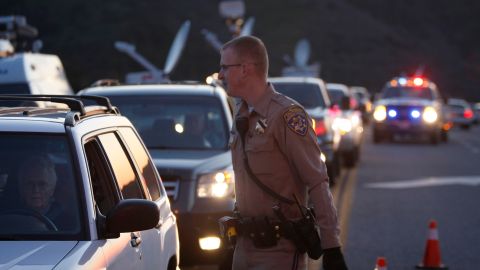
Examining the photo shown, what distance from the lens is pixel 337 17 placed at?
396ft

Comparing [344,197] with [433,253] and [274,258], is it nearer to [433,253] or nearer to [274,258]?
[433,253]

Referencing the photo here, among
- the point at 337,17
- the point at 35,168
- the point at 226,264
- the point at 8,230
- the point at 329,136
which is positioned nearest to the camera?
the point at 8,230

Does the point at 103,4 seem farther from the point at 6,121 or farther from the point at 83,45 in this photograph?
the point at 6,121

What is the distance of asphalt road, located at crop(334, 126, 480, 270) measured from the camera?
11961 millimetres

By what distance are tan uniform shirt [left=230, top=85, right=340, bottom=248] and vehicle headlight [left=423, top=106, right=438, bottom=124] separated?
3039 centimetres

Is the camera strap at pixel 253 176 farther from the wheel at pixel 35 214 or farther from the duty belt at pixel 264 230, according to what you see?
the wheel at pixel 35 214

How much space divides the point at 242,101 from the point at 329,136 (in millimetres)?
13333

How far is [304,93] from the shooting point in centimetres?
2036

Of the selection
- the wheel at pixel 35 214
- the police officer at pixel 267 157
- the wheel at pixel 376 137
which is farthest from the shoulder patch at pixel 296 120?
the wheel at pixel 376 137

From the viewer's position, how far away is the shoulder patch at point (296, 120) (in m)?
5.60

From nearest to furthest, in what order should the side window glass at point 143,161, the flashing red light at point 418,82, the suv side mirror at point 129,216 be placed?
the suv side mirror at point 129,216 < the side window glass at point 143,161 < the flashing red light at point 418,82

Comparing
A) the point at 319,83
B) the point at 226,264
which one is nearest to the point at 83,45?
the point at 319,83

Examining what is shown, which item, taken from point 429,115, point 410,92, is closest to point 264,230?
point 429,115

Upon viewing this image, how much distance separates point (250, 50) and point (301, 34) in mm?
107511
